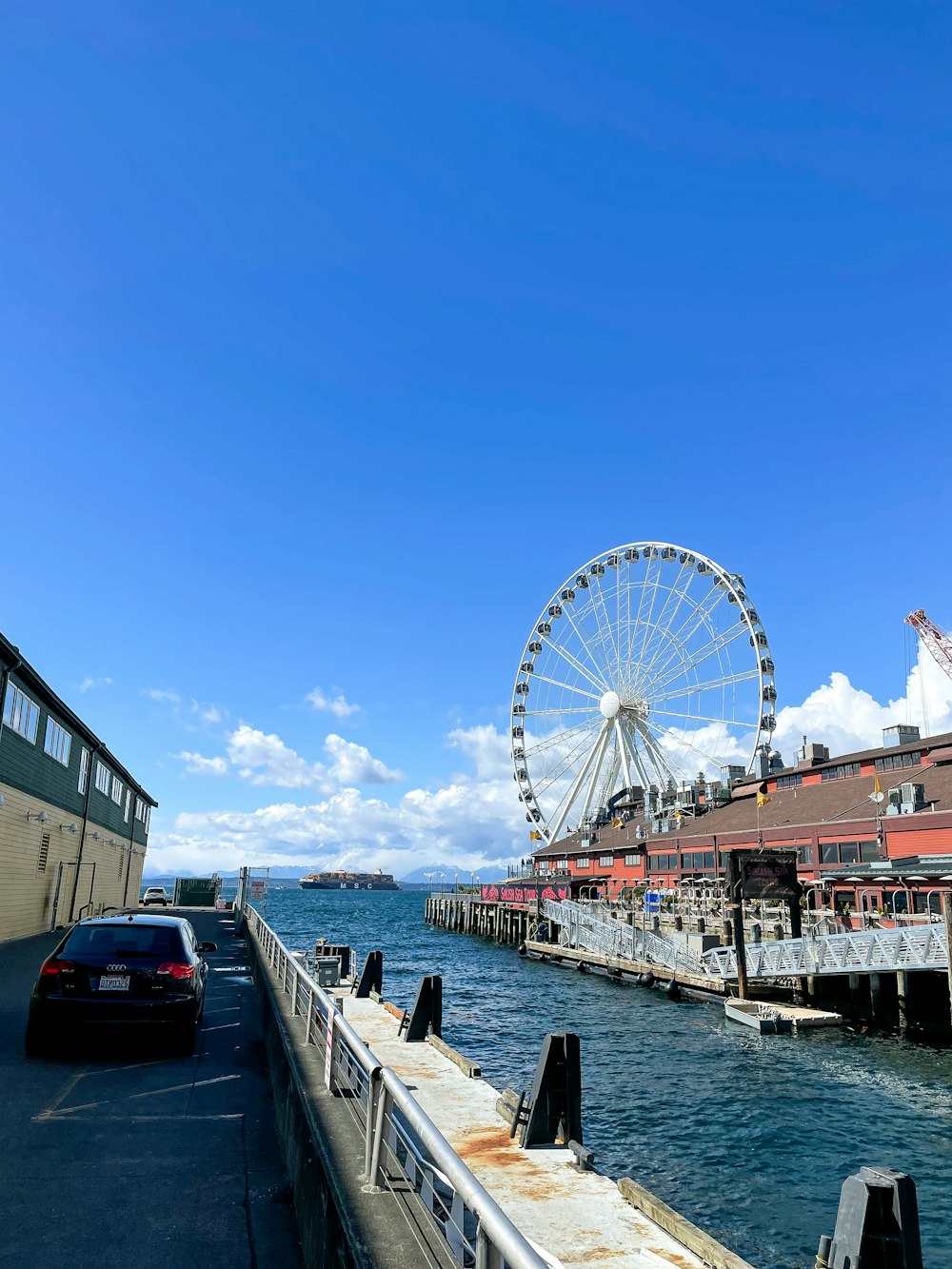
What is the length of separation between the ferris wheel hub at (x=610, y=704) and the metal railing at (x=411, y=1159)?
5942 cm

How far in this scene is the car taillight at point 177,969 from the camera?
1138 cm

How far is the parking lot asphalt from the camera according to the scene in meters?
5.97

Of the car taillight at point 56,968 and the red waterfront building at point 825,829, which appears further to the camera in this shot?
the red waterfront building at point 825,829

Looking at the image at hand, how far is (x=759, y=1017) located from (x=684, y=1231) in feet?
75.2

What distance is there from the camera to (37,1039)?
11.3 m

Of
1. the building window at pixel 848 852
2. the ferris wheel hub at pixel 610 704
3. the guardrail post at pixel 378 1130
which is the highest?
the ferris wheel hub at pixel 610 704

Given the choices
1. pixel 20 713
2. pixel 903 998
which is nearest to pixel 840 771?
pixel 903 998

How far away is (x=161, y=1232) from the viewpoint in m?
6.20

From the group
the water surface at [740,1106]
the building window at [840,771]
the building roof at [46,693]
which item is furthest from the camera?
the building window at [840,771]

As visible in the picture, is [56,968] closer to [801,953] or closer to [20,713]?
[20,713]

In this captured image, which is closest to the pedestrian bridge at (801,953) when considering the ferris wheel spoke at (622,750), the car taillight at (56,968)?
the car taillight at (56,968)

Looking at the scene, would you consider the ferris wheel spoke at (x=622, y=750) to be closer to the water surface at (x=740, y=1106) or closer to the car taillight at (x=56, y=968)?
the water surface at (x=740, y=1106)

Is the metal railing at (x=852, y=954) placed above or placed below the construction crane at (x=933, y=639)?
below

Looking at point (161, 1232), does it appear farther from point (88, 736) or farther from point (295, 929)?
point (295, 929)
